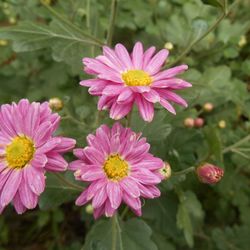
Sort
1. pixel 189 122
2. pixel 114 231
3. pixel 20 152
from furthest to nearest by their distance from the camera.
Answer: pixel 189 122, pixel 114 231, pixel 20 152

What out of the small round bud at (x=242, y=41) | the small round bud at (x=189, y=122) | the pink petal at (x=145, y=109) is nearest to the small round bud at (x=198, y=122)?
the small round bud at (x=189, y=122)

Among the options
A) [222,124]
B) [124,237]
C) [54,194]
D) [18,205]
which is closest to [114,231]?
[124,237]

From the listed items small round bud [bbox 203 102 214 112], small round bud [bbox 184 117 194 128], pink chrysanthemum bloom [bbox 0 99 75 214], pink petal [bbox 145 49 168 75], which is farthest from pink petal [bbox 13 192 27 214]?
small round bud [bbox 203 102 214 112]

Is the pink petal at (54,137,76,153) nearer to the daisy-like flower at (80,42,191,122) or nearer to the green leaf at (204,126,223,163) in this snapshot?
the daisy-like flower at (80,42,191,122)

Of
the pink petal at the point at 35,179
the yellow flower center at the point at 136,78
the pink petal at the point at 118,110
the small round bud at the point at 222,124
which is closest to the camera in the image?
the pink petal at the point at 35,179

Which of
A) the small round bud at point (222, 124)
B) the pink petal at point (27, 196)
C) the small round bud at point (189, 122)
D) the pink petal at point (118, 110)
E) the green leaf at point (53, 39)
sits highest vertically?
the pink petal at point (118, 110)

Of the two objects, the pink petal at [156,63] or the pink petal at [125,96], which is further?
the pink petal at [156,63]

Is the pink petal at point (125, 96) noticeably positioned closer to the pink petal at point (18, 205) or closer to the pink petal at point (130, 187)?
the pink petal at point (130, 187)

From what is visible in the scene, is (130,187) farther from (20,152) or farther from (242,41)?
(242,41)
